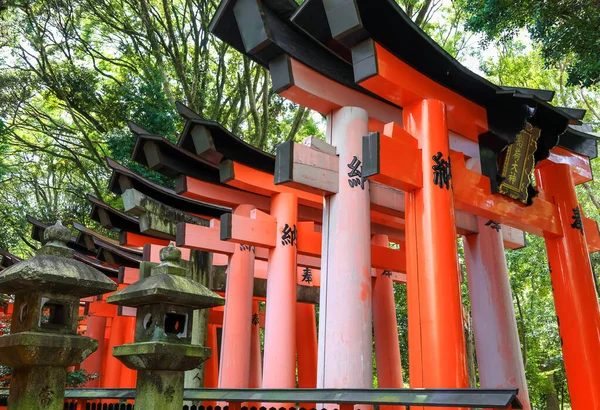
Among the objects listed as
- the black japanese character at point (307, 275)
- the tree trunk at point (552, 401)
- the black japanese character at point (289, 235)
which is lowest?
the tree trunk at point (552, 401)

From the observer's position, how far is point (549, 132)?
711cm

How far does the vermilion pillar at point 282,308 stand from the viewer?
722 cm

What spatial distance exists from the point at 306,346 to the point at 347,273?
664cm

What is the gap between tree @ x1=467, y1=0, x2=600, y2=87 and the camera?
770cm

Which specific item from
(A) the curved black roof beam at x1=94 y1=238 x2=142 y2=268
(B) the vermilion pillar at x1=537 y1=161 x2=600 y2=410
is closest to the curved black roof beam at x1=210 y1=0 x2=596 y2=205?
(B) the vermilion pillar at x1=537 y1=161 x2=600 y2=410

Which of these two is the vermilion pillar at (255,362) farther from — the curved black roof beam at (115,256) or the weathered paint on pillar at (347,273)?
the weathered paint on pillar at (347,273)

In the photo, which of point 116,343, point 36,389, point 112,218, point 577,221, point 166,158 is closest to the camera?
point 36,389

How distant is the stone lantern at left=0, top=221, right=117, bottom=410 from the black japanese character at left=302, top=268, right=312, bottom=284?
7631mm

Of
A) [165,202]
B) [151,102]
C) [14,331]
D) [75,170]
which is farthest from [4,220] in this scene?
[14,331]

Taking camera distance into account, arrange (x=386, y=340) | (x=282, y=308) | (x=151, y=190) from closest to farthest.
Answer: (x=282, y=308) → (x=151, y=190) → (x=386, y=340)

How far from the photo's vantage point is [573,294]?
23.7 feet

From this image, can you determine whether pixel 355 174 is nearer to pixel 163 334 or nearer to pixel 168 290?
pixel 168 290

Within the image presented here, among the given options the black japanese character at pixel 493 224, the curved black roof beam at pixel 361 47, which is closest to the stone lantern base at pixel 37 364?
the curved black roof beam at pixel 361 47

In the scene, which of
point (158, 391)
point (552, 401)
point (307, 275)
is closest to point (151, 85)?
point (307, 275)
